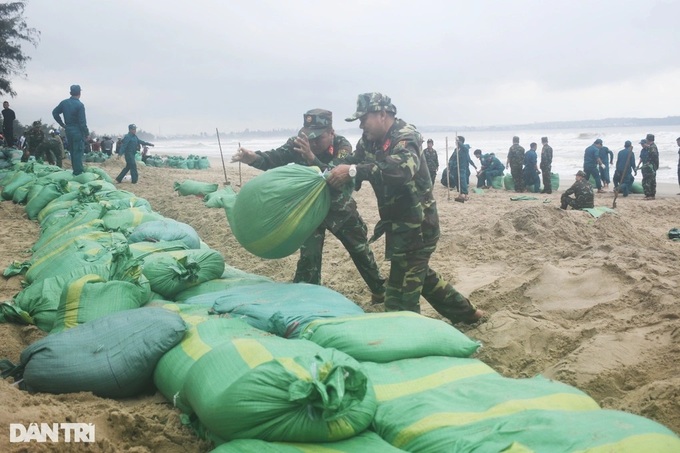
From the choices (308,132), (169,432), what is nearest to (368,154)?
(308,132)

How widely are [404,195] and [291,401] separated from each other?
183cm

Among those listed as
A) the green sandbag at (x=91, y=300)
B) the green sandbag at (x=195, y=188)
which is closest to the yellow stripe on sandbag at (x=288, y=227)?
the green sandbag at (x=91, y=300)

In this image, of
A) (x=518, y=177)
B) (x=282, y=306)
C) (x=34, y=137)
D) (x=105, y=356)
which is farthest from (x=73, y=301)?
(x=34, y=137)

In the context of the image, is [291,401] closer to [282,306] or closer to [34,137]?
[282,306]

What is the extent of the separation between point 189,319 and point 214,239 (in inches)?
151

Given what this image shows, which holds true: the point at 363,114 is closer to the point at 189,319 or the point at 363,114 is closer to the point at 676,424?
the point at 189,319

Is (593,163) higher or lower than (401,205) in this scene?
higher

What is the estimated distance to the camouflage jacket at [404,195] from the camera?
9.77ft

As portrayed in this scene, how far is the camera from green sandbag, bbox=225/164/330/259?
3.04 m

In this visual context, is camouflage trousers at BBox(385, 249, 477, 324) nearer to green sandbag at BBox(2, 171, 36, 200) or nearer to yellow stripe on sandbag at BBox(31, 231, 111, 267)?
yellow stripe on sandbag at BBox(31, 231, 111, 267)

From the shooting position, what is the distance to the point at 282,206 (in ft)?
9.95

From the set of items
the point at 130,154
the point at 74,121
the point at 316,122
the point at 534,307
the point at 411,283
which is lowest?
the point at 534,307

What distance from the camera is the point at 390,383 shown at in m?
1.89

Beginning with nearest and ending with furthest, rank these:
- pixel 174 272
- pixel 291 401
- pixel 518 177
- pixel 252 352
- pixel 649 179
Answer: pixel 291 401 < pixel 252 352 < pixel 174 272 < pixel 649 179 < pixel 518 177
